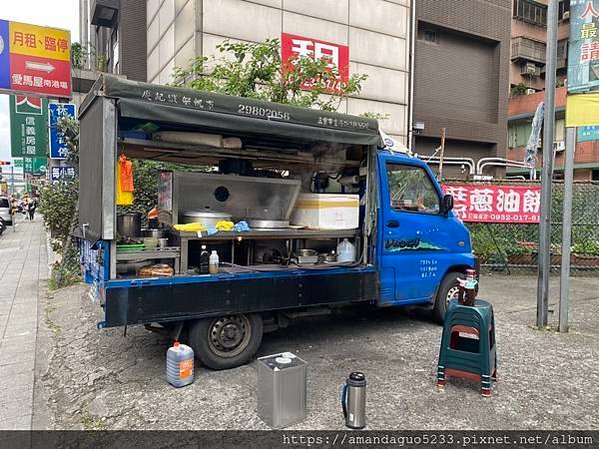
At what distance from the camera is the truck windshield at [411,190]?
5.67 m

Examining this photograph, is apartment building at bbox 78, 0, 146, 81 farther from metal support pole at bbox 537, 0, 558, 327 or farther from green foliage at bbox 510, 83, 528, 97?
green foliage at bbox 510, 83, 528, 97

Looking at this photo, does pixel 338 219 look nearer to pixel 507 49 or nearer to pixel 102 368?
pixel 102 368

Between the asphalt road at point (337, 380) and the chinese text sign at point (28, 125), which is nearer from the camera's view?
the asphalt road at point (337, 380)

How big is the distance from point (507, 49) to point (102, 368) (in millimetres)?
19921

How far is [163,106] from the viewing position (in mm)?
3975

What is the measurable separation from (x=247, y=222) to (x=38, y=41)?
1194 centimetres

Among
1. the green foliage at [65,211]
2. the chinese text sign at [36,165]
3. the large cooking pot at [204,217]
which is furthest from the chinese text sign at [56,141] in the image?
the chinese text sign at [36,165]

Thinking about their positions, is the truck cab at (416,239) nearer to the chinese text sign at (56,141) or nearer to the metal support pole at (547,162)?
the metal support pole at (547,162)

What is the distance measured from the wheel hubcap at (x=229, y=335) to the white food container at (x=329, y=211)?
1380mm

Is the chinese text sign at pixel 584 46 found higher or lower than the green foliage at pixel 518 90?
lower

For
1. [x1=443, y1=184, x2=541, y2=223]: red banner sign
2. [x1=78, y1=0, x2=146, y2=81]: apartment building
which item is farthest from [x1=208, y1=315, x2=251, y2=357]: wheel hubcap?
[x1=78, y1=0, x2=146, y2=81]: apartment building

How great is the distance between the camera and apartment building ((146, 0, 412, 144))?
1220cm

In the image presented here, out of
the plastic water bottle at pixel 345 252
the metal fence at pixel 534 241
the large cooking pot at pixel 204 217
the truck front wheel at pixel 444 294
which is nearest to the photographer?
the large cooking pot at pixel 204 217

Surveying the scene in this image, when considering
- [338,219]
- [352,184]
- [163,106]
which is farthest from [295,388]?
[352,184]
